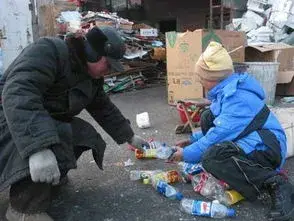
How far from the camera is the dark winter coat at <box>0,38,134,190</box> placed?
7.26 feet

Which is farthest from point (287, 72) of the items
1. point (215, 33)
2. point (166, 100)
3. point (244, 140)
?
point (244, 140)

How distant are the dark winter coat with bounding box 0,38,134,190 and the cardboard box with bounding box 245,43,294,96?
156 inches

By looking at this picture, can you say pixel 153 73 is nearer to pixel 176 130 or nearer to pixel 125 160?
pixel 176 130

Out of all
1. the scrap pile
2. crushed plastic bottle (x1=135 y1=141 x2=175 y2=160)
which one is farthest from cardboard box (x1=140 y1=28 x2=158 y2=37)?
crushed plastic bottle (x1=135 y1=141 x2=175 y2=160)

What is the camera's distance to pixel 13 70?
2.34 metres

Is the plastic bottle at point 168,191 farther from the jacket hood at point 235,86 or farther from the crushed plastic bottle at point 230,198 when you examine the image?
the jacket hood at point 235,86

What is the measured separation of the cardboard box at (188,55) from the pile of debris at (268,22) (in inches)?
54.6

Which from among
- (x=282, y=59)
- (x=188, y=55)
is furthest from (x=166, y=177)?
(x=282, y=59)

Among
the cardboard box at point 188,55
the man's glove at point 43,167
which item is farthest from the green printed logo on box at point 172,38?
the man's glove at point 43,167

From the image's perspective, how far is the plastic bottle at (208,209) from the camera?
2.69 meters

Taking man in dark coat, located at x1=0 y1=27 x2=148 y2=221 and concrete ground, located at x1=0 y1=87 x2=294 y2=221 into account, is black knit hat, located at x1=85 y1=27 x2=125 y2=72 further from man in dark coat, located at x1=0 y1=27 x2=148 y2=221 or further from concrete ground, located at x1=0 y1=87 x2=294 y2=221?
concrete ground, located at x1=0 y1=87 x2=294 y2=221

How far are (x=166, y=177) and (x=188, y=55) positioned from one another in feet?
9.85

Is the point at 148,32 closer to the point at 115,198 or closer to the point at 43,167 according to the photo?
the point at 115,198

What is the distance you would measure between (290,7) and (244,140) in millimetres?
6096
